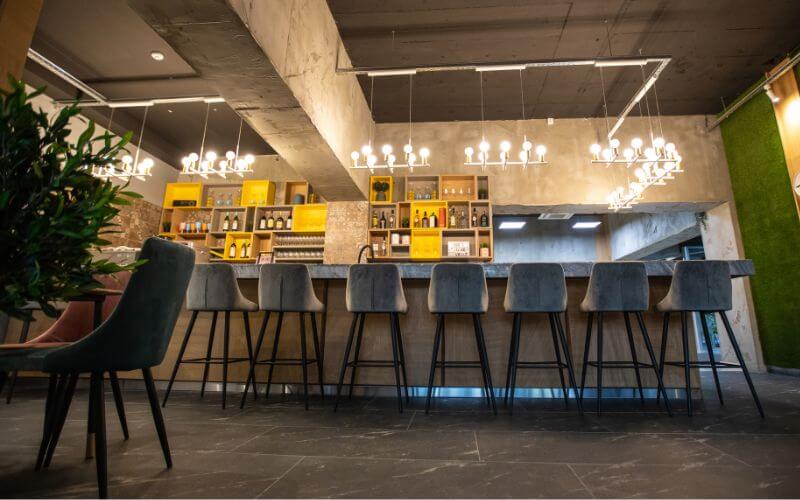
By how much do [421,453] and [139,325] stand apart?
4.30 ft

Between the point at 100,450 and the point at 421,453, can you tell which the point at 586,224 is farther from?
the point at 100,450

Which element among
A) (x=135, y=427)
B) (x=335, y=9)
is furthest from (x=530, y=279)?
(x=335, y=9)

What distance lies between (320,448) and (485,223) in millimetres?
4626

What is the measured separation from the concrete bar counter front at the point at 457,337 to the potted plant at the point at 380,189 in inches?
117

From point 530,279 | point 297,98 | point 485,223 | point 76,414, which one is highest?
point 297,98

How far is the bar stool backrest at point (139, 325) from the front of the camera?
133 cm

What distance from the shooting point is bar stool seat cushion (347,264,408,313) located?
9.09 feet

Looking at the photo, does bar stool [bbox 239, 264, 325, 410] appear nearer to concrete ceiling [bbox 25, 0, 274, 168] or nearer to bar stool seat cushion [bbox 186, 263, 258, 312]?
bar stool seat cushion [bbox 186, 263, 258, 312]

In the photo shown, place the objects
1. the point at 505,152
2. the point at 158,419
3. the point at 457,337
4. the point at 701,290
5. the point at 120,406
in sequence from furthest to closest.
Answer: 1. the point at 505,152
2. the point at 457,337
3. the point at 701,290
4. the point at 120,406
5. the point at 158,419

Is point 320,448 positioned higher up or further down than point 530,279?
further down

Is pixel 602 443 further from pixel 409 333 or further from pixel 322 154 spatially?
pixel 322 154

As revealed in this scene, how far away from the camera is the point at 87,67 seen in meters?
5.09

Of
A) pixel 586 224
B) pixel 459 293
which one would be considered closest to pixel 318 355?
pixel 459 293

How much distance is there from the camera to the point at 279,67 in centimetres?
310
